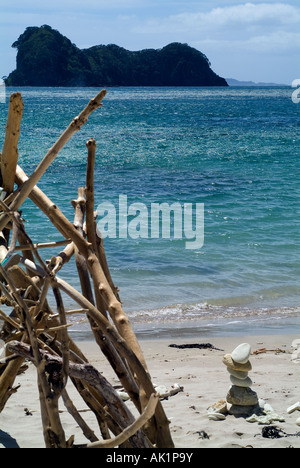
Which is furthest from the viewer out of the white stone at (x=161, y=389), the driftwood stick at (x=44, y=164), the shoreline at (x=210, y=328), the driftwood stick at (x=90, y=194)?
the shoreline at (x=210, y=328)

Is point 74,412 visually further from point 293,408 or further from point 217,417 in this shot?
point 293,408

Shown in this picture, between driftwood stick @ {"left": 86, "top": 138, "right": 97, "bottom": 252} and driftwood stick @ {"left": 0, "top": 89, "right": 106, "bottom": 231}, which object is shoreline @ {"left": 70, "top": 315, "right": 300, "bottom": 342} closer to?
driftwood stick @ {"left": 86, "top": 138, "right": 97, "bottom": 252}

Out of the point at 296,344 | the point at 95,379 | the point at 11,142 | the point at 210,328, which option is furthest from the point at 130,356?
the point at 210,328

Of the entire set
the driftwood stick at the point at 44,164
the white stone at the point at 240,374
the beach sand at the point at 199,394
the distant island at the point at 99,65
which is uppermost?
the distant island at the point at 99,65

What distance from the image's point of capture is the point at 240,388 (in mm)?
4000

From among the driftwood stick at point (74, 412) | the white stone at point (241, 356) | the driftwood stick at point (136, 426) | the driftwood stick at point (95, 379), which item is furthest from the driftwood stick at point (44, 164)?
the white stone at point (241, 356)

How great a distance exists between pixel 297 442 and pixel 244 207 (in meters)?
10.4

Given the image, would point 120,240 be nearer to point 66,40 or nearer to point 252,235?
point 252,235

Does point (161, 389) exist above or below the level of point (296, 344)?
above

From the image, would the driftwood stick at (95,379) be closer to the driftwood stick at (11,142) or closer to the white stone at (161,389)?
the driftwood stick at (11,142)

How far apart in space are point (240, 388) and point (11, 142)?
238cm

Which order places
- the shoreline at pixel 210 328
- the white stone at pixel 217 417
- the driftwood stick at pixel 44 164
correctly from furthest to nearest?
the shoreline at pixel 210 328, the white stone at pixel 217 417, the driftwood stick at pixel 44 164

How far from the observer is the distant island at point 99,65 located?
113 meters
